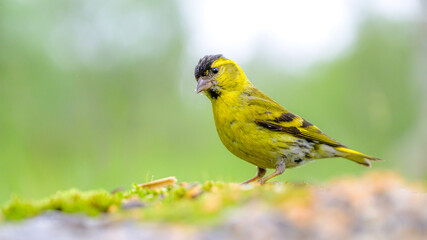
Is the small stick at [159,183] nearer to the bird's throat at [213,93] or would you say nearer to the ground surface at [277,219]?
the ground surface at [277,219]

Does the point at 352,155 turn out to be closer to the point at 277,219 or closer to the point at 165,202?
the point at 165,202

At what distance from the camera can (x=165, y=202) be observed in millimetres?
2877

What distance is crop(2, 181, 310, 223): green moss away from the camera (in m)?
2.07

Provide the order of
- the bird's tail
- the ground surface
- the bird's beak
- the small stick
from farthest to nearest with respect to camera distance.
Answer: the bird's tail < the bird's beak < the small stick < the ground surface

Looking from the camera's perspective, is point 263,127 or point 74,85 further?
point 74,85

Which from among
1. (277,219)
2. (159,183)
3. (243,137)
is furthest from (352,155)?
(277,219)

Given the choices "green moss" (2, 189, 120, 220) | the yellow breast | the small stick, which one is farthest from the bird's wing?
"green moss" (2, 189, 120, 220)

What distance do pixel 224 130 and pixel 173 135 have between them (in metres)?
10.5

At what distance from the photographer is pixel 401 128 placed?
15.4 meters

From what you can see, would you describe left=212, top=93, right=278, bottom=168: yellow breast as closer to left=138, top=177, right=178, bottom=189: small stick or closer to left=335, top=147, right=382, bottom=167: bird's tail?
left=335, top=147, right=382, bottom=167: bird's tail

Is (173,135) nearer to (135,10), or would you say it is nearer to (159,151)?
(159,151)

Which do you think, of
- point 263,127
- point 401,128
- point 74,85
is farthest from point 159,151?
point 263,127

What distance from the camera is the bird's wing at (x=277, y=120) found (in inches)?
199

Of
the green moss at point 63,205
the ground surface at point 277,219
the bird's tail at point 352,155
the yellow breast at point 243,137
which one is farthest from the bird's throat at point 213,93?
the ground surface at point 277,219
